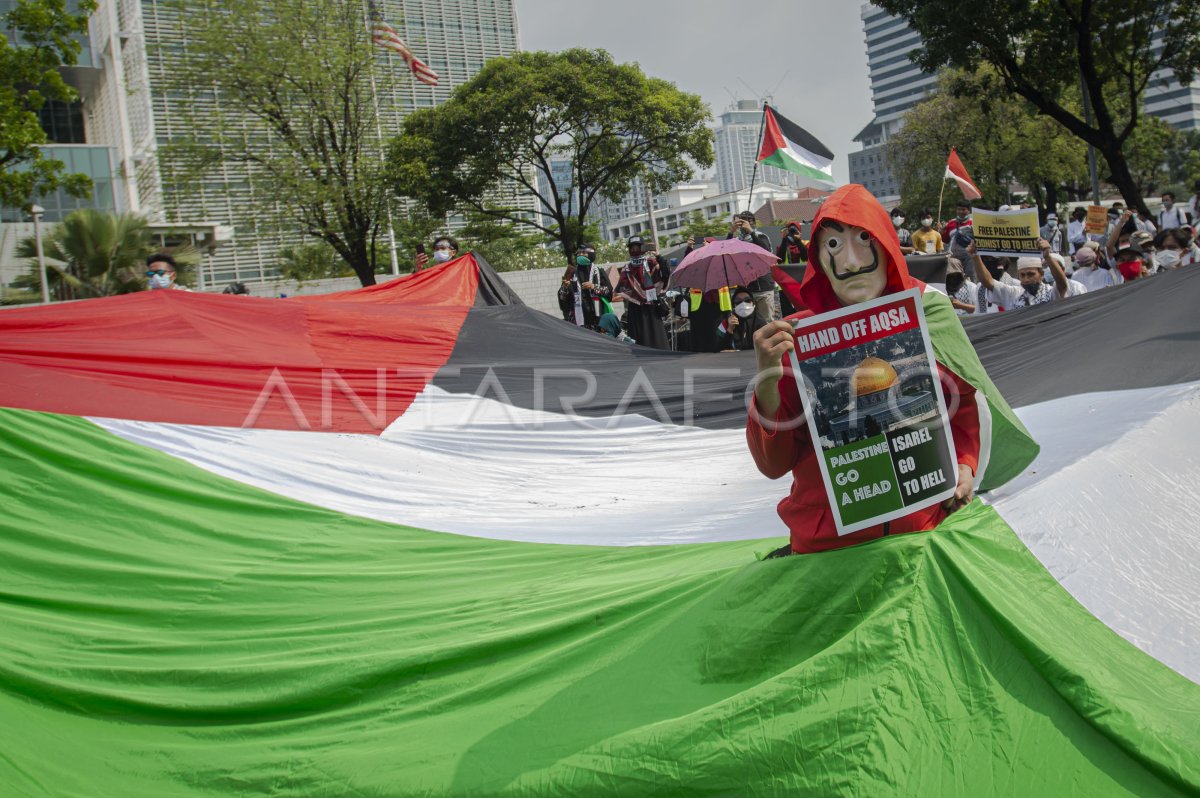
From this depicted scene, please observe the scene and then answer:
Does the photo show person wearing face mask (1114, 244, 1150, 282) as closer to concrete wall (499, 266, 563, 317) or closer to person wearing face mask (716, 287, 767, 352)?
person wearing face mask (716, 287, 767, 352)

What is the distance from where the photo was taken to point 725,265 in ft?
35.7

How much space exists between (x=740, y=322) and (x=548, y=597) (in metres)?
8.32

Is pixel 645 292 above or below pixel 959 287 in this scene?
above

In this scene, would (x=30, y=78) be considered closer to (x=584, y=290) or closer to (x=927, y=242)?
(x=584, y=290)

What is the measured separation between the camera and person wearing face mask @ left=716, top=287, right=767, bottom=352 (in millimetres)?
11172

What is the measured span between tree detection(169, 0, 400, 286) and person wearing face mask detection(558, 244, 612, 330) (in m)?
10.4

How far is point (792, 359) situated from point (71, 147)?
3509 cm

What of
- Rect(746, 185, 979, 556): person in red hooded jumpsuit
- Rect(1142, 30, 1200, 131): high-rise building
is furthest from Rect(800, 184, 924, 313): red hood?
Rect(1142, 30, 1200, 131): high-rise building

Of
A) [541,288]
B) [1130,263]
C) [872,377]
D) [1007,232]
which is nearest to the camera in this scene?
[872,377]

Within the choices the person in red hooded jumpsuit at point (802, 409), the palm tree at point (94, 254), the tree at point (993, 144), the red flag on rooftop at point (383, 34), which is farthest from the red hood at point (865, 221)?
the tree at point (993, 144)

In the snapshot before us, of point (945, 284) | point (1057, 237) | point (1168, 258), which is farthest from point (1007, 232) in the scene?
point (1057, 237)

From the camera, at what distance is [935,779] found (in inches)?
77.5

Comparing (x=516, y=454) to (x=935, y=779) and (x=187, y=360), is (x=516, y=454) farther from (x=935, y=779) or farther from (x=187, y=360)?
(x=935, y=779)

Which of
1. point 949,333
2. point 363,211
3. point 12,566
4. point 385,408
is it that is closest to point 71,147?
point 363,211
